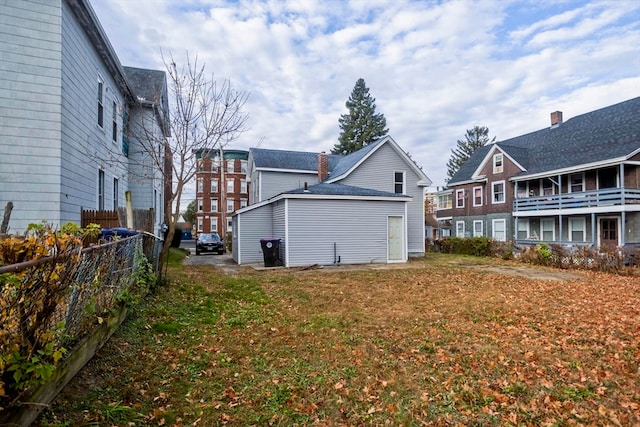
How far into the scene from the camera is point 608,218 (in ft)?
63.6

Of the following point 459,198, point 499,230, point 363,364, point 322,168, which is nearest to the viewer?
point 363,364

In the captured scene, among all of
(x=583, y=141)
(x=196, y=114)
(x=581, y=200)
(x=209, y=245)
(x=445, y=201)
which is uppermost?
(x=583, y=141)

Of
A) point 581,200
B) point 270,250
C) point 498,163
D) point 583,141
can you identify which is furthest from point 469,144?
point 270,250

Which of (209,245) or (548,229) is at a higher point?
(548,229)

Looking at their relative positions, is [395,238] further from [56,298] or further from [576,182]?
[56,298]

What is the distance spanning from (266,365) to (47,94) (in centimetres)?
838

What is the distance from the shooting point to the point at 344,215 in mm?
15602

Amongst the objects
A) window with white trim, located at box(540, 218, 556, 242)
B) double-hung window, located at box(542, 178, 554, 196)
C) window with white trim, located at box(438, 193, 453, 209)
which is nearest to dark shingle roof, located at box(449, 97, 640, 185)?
double-hung window, located at box(542, 178, 554, 196)

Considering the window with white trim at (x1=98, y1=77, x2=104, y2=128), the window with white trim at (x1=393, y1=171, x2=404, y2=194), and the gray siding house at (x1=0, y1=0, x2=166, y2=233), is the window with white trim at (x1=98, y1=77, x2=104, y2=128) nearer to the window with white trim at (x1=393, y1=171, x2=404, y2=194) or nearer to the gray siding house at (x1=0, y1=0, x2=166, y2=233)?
the gray siding house at (x1=0, y1=0, x2=166, y2=233)

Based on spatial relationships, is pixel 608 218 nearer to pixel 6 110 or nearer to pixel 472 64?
pixel 472 64

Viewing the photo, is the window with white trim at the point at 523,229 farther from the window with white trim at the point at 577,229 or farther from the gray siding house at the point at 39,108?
the gray siding house at the point at 39,108

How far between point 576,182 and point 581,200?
Answer: 2.44m

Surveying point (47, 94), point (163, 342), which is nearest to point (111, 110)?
point (47, 94)

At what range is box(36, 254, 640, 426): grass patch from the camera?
328 cm
